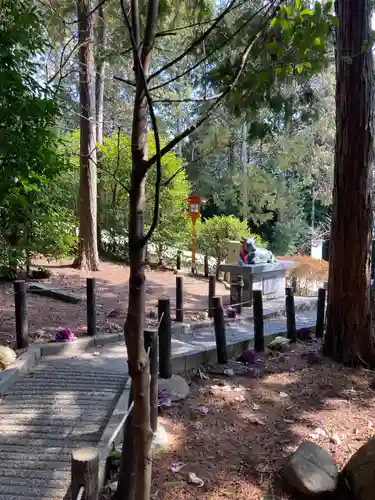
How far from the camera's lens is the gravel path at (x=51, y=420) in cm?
287

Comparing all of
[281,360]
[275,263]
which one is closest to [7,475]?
[281,360]

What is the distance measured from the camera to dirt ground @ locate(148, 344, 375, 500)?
3.12 m

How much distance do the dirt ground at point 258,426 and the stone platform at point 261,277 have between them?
15.0 feet

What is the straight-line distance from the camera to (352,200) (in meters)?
5.27

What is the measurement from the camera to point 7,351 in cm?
467

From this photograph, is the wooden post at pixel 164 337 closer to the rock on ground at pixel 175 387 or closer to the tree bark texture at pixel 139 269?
the rock on ground at pixel 175 387

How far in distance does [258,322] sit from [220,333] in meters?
0.67

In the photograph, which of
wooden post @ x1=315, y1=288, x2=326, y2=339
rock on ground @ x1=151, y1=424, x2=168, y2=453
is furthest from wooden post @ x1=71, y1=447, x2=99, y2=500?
wooden post @ x1=315, y1=288, x2=326, y2=339

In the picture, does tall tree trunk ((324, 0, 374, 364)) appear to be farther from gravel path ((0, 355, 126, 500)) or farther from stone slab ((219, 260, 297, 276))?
stone slab ((219, 260, 297, 276))

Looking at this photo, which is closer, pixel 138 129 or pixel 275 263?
pixel 138 129

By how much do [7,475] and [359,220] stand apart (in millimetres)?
4338

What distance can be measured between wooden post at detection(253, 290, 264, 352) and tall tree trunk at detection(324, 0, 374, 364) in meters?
0.80

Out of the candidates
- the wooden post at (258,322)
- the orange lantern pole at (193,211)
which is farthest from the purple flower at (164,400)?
the orange lantern pole at (193,211)

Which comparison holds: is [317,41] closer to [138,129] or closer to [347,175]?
[138,129]
